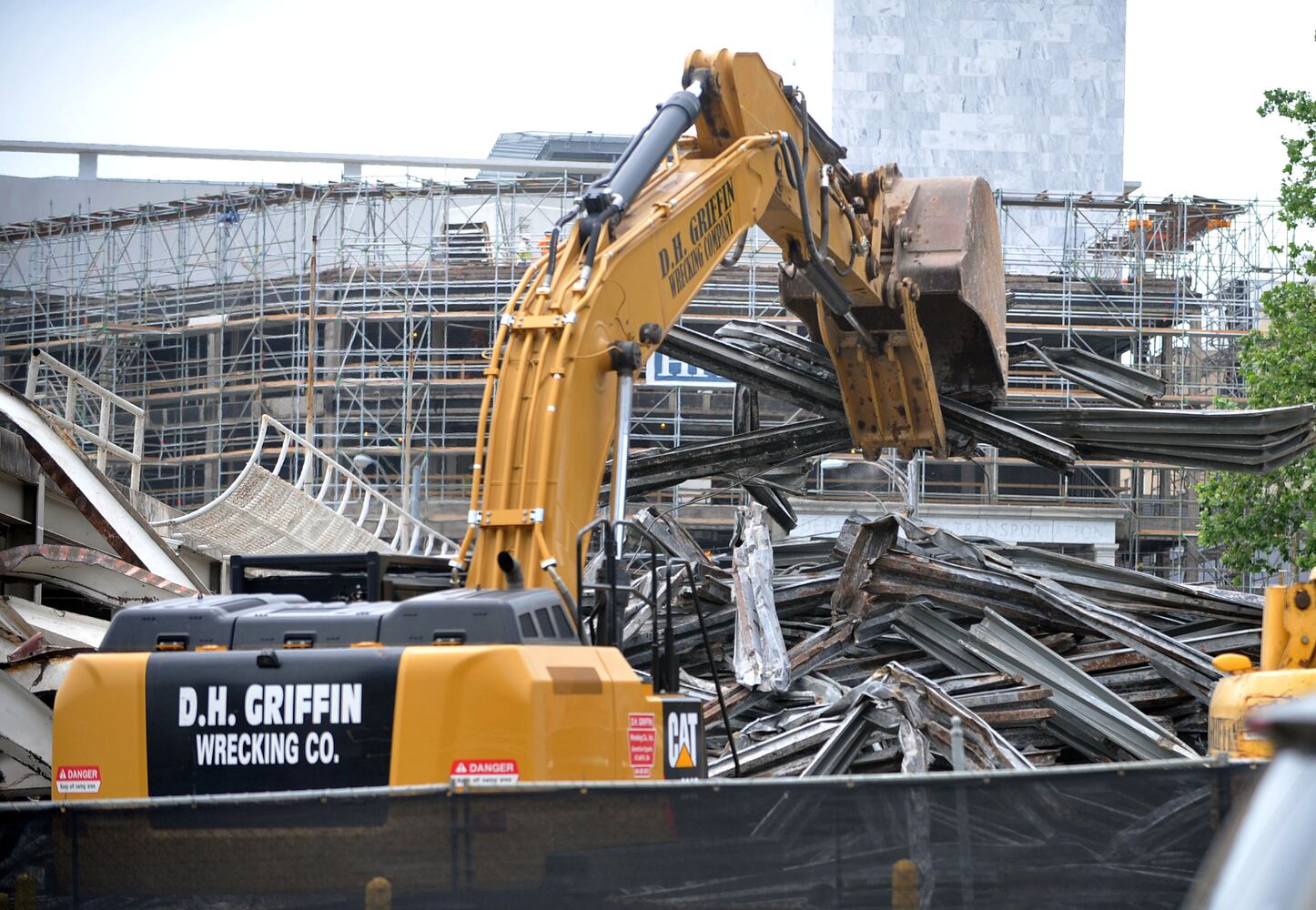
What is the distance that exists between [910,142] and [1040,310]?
1361 centimetres

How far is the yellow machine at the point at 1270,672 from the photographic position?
796 centimetres

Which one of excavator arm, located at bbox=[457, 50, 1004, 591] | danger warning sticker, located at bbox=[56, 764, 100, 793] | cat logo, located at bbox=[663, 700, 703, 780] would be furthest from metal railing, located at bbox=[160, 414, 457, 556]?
cat logo, located at bbox=[663, 700, 703, 780]

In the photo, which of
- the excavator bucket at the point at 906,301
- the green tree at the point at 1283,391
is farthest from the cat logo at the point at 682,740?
the green tree at the point at 1283,391

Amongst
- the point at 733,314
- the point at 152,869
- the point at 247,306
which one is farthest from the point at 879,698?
the point at 247,306

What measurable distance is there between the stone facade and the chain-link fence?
41.4 meters

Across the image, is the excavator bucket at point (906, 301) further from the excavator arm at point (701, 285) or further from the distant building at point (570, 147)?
the distant building at point (570, 147)

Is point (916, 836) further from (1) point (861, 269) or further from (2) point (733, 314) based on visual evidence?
(2) point (733, 314)

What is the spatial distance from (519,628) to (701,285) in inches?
121

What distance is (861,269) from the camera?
442 inches

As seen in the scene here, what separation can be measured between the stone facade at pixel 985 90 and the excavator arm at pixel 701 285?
3378 centimetres

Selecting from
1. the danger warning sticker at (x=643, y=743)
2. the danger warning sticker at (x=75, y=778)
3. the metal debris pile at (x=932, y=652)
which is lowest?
the metal debris pile at (x=932, y=652)

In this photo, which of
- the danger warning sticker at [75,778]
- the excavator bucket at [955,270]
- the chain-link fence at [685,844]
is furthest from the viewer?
the excavator bucket at [955,270]

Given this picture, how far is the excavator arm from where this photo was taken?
7.14 metres

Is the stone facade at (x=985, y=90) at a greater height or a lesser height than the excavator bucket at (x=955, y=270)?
greater
